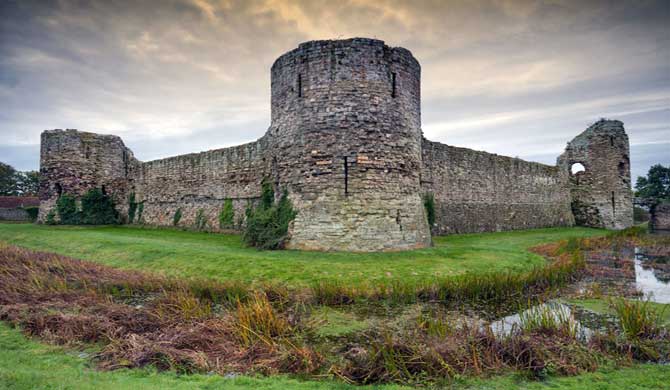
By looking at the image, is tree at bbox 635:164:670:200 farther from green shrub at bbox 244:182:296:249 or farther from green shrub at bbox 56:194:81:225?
green shrub at bbox 56:194:81:225

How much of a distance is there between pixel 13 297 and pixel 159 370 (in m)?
4.88

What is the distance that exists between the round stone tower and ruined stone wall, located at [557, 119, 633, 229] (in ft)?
68.2

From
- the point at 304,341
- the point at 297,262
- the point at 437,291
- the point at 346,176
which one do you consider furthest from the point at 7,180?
the point at 304,341

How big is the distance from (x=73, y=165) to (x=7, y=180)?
42573 mm

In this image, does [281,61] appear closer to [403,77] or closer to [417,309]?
[403,77]

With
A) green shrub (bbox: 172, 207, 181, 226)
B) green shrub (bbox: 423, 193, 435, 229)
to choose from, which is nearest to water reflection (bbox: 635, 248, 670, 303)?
green shrub (bbox: 423, 193, 435, 229)

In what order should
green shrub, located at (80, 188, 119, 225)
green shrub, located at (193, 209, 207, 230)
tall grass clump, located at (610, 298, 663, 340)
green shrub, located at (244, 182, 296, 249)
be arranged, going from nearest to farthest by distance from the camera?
1. tall grass clump, located at (610, 298, 663, 340)
2. green shrub, located at (244, 182, 296, 249)
3. green shrub, located at (193, 209, 207, 230)
4. green shrub, located at (80, 188, 119, 225)

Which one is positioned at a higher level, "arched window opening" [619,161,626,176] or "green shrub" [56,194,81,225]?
"arched window opening" [619,161,626,176]

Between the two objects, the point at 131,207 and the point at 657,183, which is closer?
the point at 131,207

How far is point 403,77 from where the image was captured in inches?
534

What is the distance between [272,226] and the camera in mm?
13148

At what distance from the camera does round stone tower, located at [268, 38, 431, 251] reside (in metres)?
12.4

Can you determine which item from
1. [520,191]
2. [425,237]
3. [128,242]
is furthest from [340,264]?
[520,191]

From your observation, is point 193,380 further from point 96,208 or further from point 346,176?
point 96,208
